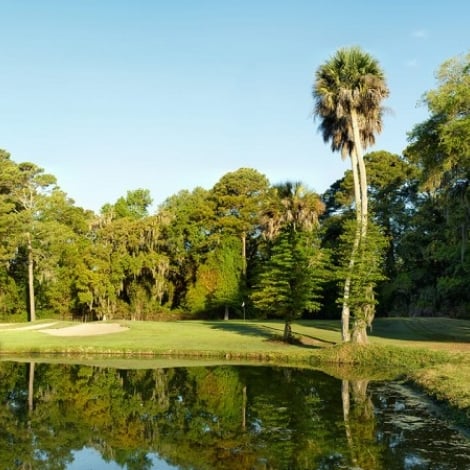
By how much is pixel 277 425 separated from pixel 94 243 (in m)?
48.5

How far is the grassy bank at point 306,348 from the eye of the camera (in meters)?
20.8

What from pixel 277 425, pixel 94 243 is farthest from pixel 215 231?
pixel 277 425

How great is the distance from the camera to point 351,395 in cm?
1767

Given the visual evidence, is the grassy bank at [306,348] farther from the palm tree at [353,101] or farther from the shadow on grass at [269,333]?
the palm tree at [353,101]

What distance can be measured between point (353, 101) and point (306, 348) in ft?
39.3

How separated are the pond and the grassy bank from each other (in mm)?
1984

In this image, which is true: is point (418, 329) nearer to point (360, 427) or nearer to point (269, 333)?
point (269, 333)

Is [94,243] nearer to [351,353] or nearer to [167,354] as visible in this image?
[167,354]

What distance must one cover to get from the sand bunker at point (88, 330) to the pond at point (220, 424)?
14133mm

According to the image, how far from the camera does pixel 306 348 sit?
28.9 meters

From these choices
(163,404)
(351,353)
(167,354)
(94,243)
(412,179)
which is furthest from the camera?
(94,243)

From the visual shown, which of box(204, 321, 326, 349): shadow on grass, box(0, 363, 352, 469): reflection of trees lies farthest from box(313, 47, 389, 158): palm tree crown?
box(0, 363, 352, 469): reflection of trees

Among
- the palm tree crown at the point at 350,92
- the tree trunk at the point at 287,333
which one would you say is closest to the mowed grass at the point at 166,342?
the tree trunk at the point at 287,333

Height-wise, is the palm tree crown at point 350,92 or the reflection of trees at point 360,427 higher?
the palm tree crown at point 350,92
